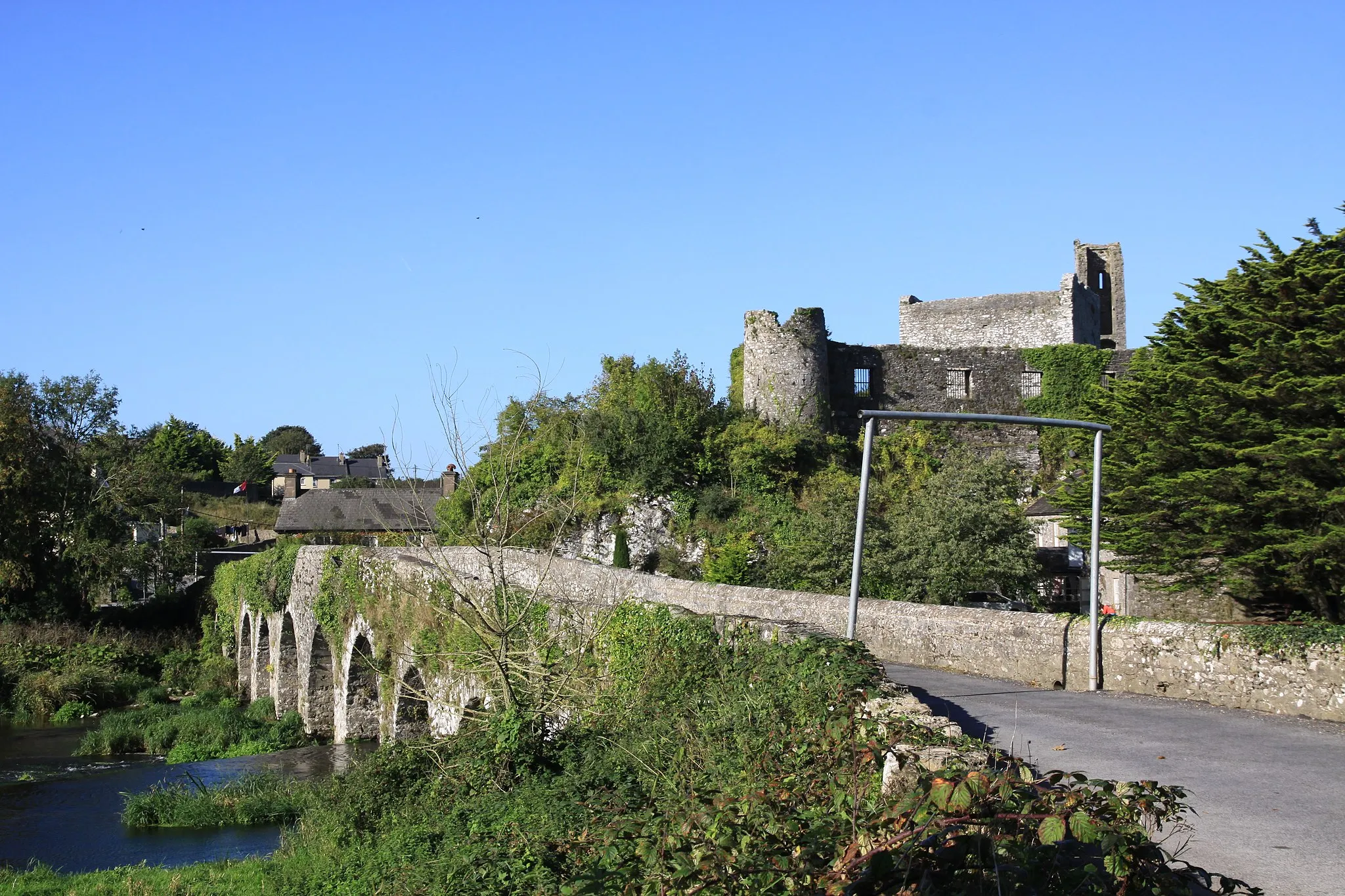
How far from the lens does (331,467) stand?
86.8 meters

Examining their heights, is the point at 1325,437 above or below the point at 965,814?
above

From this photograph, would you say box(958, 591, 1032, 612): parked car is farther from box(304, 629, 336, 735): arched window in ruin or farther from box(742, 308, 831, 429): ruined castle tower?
box(304, 629, 336, 735): arched window in ruin

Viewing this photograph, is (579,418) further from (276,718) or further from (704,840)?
(704,840)

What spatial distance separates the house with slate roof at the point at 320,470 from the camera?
82.2 m

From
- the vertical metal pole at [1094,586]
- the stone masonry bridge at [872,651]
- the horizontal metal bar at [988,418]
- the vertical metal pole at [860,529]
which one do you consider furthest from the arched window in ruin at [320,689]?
the vertical metal pole at [1094,586]

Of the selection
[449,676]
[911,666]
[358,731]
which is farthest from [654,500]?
[911,666]

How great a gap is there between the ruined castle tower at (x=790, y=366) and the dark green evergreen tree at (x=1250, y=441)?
50.4 ft

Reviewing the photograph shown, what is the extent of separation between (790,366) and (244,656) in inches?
742

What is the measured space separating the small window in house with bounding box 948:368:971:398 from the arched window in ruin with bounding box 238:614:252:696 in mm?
21886

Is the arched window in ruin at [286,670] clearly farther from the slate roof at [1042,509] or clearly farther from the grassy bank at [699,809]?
the slate roof at [1042,509]

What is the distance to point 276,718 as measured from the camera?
28.7 m

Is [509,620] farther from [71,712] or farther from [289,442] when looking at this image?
[289,442]

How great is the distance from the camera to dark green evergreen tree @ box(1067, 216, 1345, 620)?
518 inches

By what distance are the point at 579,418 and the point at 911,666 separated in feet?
60.7
